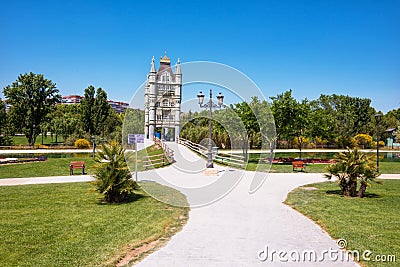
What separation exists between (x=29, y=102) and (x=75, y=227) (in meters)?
43.6

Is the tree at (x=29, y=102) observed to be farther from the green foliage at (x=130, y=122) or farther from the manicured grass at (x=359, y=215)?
the manicured grass at (x=359, y=215)

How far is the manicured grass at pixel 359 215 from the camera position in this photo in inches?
237

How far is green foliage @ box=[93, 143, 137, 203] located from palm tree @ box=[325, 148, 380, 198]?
7.21m

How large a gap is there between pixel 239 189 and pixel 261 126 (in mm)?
15179

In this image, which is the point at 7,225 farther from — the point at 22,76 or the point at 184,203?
the point at 22,76

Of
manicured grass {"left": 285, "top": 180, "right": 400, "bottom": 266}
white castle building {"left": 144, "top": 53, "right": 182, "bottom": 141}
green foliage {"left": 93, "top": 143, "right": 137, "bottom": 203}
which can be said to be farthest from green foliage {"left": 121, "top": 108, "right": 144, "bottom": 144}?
manicured grass {"left": 285, "top": 180, "right": 400, "bottom": 266}

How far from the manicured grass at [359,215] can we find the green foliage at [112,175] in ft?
17.2

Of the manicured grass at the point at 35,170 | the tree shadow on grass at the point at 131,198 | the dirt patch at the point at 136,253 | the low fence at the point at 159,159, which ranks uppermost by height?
the low fence at the point at 159,159

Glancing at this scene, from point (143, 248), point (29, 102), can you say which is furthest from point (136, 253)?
point (29, 102)

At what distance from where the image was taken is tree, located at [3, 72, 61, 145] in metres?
43.4

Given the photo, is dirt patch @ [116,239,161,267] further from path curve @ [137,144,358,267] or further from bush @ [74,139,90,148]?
bush @ [74,139,90,148]

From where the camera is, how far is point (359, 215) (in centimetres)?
823

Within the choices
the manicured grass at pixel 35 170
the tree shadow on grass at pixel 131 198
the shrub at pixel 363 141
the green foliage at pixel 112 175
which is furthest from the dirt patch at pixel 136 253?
the shrub at pixel 363 141

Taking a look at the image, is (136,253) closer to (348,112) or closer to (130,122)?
(130,122)
